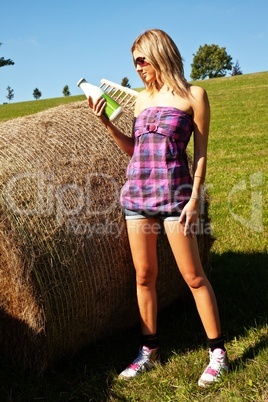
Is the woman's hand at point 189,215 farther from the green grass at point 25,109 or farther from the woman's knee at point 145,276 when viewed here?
the green grass at point 25,109

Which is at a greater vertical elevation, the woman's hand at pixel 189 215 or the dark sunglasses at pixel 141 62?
the dark sunglasses at pixel 141 62

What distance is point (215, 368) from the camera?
3.53 meters

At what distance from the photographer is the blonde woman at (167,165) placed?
11.0ft

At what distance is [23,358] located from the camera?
3730mm

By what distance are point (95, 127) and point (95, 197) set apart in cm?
64

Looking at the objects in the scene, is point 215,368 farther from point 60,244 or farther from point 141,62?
point 141,62

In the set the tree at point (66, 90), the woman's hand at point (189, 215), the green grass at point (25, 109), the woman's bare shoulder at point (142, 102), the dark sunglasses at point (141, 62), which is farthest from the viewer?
the tree at point (66, 90)

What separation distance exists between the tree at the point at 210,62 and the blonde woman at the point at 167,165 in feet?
244

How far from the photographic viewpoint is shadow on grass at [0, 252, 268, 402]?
3.56 m

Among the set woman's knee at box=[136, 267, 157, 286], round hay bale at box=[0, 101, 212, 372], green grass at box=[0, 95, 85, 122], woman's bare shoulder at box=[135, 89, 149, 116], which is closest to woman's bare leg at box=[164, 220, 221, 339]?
woman's knee at box=[136, 267, 157, 286]

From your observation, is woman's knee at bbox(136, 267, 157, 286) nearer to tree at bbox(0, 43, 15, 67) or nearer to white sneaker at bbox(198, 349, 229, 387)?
white sneaker at bbox(198, 349, 229, 387)

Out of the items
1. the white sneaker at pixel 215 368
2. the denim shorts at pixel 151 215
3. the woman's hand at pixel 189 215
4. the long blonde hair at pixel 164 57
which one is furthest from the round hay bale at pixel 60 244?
the long blonde hair at pixel 164 57

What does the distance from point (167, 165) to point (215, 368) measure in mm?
1238

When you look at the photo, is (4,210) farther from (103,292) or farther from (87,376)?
(87,376)
